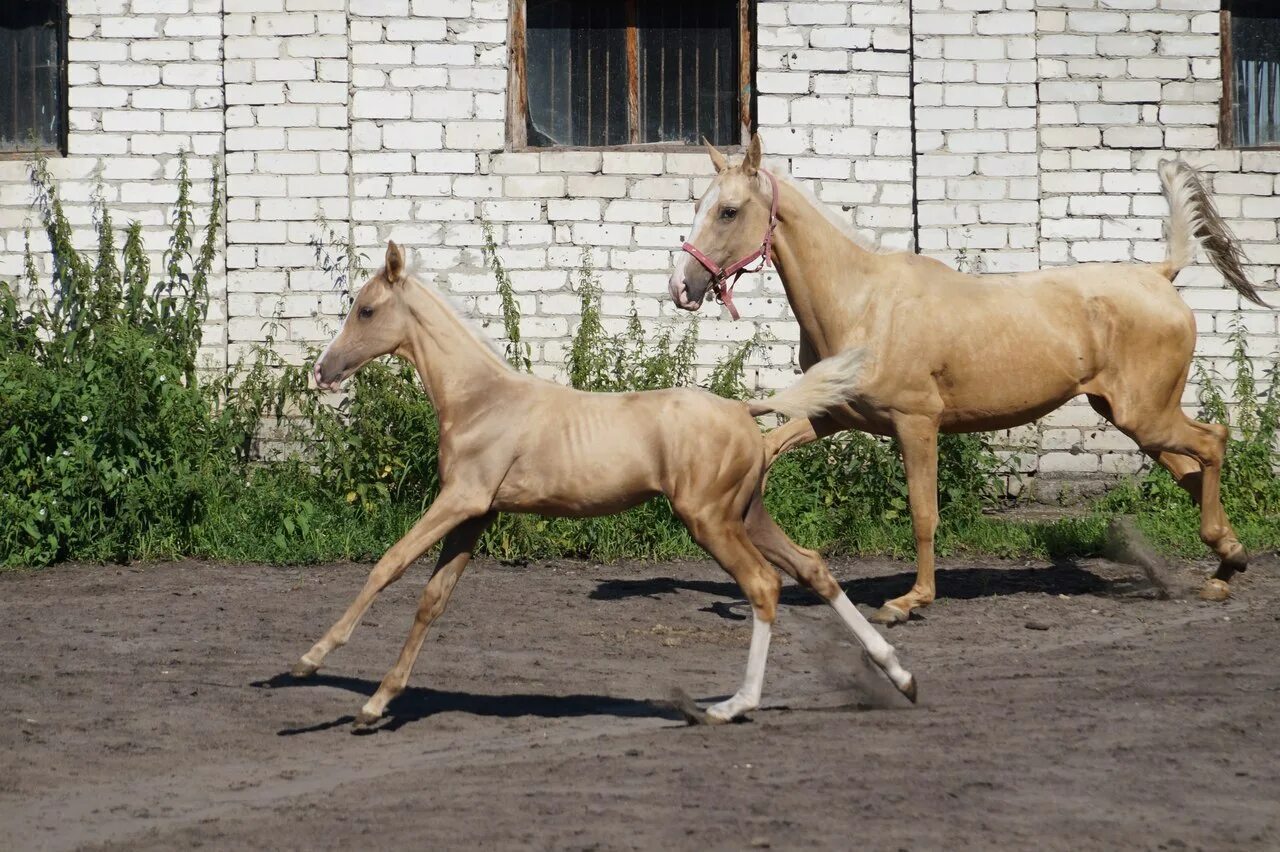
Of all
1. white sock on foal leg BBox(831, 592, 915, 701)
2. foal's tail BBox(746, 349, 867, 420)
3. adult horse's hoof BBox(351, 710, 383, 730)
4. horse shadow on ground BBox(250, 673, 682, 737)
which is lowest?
horse shadow on ground BBox(250, 673, 682, 737)

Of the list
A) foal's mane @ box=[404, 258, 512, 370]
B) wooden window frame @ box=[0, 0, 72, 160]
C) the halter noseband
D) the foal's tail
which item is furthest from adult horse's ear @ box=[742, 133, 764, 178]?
wooden window frame @ box=[0, 0, 72, 160]

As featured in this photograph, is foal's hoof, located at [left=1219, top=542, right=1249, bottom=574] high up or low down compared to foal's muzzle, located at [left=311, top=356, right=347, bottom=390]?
down

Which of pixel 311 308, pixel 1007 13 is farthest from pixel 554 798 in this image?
pixel 1007 13

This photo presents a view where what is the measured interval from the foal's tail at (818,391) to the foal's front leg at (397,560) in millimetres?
1232

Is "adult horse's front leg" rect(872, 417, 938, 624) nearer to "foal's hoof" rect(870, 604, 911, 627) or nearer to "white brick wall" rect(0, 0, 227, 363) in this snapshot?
"foal's hoof" rect(870, 604, 911, 627)

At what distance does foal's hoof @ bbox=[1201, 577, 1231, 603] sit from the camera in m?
8.70

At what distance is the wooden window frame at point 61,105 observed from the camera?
38.0ft

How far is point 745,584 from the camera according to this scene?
620cm

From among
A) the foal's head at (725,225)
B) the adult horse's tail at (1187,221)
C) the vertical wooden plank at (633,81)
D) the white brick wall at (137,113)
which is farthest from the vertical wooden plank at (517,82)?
the adult horse's tail at (1187,221)

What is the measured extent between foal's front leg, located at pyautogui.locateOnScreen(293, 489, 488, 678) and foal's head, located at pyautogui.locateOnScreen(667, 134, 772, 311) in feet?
6.39

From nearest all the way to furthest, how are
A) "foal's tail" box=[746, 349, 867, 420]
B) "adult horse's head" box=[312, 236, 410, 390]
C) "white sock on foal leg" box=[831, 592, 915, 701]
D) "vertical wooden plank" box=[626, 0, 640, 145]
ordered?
"white sock on foal leg" box=[831, 592, 915, 701] < "foal's tail" box=[746, 349, 867, 420] < "adult horse's head" box=[312, 236, 410, 390] < "vertical wooden plank" box=[626, 0, 640, 145]

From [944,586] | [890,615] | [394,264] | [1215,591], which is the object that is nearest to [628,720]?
[394,264]

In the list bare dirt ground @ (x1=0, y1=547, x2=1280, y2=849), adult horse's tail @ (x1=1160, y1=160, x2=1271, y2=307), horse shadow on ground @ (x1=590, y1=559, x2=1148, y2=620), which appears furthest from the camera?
adult horse's tail @ (x1=1160, y1=160, x2=1271, y2=307)

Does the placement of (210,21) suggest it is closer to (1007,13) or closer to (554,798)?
(1007,13)
